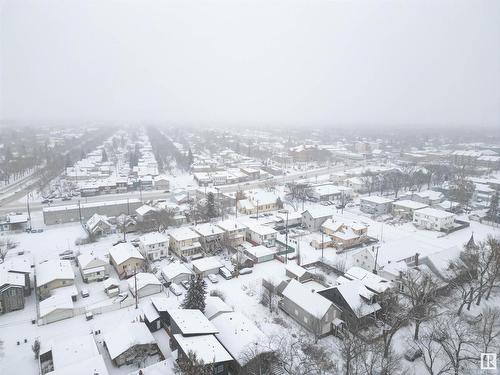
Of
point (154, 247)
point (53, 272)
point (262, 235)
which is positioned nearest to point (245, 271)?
point (262, 235)

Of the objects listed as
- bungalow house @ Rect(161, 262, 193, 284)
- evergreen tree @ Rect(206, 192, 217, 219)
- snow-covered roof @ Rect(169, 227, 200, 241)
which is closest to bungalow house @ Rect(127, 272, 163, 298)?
bungalow house @ Rect(161, 262, 193, 284)

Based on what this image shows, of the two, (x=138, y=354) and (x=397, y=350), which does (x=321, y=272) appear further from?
(x=138, y=354)

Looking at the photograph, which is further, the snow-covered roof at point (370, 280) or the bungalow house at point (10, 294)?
the snow-covered roof at point (370, 280)

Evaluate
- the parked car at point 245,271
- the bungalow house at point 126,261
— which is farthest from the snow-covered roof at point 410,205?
the bungalow house at point 126,261

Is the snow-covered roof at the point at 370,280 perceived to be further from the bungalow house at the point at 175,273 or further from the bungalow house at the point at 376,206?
the bungalow house at the point at 376,206

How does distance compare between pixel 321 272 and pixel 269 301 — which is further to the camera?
pixel 321 272

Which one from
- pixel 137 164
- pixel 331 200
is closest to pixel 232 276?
pixel 331 200
